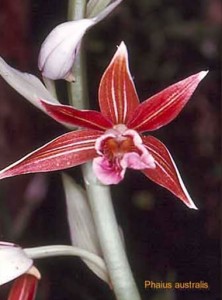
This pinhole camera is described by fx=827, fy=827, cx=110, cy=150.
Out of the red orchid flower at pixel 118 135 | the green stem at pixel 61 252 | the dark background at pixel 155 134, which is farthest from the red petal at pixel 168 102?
the dark background at pixel 155 134

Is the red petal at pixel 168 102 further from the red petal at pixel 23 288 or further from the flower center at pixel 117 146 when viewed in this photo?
the red petal at pixel 23 288

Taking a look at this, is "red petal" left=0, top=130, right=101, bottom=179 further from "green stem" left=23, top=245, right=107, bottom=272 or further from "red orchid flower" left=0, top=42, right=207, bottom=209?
"green stem" left=23, top=245, right=107, bottom=272

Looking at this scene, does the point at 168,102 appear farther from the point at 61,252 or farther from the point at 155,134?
the point at 155,134

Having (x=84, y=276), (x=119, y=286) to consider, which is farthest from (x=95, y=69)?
(x=119, y=286)

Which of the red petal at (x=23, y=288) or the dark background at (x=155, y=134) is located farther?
the dark background at (x=155, y=134)

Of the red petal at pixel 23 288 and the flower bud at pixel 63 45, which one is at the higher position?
the flower bud at pixel 63 45
